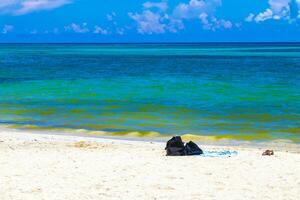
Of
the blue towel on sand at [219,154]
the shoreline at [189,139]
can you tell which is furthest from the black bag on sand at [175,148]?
the shoreline at [189,139]

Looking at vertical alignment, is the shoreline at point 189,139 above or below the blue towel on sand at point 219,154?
above

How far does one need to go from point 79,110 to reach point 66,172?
47.8 feet

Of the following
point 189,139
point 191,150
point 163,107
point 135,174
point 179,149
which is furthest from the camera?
point 163,107

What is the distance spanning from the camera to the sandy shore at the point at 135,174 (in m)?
10.2

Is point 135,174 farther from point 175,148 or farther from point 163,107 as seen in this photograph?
point 163,107

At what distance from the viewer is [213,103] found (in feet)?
96.0

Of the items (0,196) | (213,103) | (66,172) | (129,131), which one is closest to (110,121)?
(129,131)

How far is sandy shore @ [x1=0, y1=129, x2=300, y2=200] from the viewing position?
10.2 m

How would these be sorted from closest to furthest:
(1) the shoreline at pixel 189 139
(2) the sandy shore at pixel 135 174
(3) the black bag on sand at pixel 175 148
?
(2) the sandy shore at pixel 135 174 < (3) the black bag on sand at pixel 175 148 < (1) the shoreline at pixel 189 139

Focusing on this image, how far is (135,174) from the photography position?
11781mm

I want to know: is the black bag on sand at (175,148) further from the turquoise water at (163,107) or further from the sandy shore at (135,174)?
the turquoise water at (163,107)

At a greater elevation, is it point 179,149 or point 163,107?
point 163,107

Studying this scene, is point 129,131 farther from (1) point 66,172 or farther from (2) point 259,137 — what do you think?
(1) point 66,172

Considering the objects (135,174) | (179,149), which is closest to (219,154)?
(179,149)
